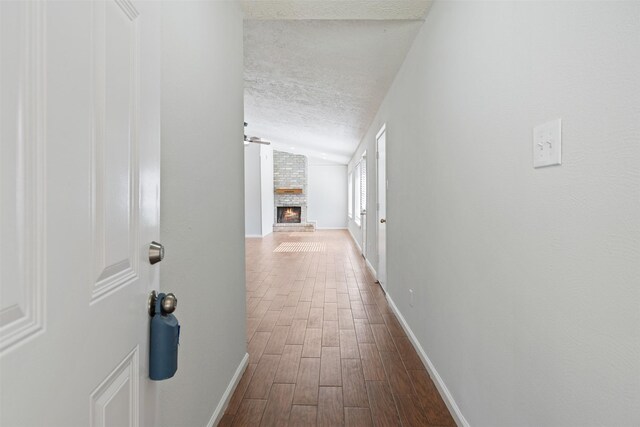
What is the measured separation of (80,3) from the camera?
0.55 m

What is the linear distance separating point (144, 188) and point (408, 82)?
2501 mm

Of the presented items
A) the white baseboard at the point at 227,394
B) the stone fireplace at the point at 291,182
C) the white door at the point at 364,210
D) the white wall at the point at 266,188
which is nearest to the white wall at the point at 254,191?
the white wall at the point at 266,188

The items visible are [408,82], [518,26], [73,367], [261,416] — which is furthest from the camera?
[408,82]

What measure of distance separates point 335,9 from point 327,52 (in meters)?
0.74

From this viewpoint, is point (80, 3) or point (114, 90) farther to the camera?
point (114, 90)

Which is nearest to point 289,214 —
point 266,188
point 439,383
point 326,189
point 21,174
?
point 326,189

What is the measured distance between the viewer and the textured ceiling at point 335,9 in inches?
86.7

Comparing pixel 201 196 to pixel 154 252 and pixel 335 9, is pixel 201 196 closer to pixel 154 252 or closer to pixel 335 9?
pixel 154 252

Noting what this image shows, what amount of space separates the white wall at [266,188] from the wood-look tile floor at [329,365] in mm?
6176

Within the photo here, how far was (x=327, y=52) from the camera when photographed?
300 cm

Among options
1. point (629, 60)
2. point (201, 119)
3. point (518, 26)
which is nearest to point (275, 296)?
point (201, 119)

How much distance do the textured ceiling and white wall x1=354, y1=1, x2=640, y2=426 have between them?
177mm

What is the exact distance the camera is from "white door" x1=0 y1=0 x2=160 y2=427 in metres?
0.43

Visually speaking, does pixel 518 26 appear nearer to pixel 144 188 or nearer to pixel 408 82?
pixel 144 188
